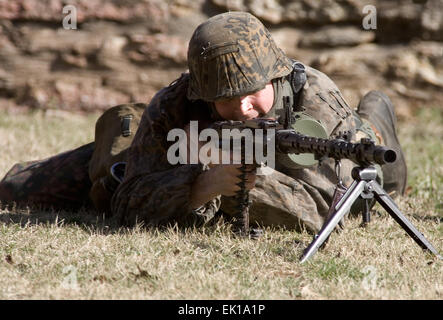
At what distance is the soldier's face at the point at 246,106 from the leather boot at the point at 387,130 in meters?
1.69

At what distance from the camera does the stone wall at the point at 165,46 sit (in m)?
8.45

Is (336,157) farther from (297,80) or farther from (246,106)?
(297,80)

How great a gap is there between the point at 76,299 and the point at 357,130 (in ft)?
7.56

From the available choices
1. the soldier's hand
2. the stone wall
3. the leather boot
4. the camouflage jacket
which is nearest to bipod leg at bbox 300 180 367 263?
the soldier's hand

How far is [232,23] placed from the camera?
11.9ft

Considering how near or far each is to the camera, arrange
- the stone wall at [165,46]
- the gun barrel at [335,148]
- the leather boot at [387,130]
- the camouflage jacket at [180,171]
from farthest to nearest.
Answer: the stone wall at [165,46], the leather boot at [387,130], the camouflage jacket at [180,171], the gun barrel at [335,148]

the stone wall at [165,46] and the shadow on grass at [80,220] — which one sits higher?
the stone wall at [165,46]

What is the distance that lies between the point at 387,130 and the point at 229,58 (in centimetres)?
239

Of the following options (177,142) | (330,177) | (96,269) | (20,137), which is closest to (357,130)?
(330,177)

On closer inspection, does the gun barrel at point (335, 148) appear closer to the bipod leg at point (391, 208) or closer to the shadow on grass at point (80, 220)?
the bipod leg at point (391, 208)

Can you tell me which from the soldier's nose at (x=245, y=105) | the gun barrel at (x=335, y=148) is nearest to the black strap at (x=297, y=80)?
the soldier's nose at (x=245, y=105)

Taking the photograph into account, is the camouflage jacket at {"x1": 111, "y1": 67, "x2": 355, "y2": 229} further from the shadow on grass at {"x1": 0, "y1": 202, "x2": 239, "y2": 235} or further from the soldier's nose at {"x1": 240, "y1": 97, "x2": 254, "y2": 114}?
the soldier's nose at {"x1": 240, "y1": 97, "x2": 254, "y2": 114}

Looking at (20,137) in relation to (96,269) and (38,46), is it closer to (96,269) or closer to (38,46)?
(38,46)

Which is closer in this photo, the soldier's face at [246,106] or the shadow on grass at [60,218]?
the soldier's face at [246,106]
